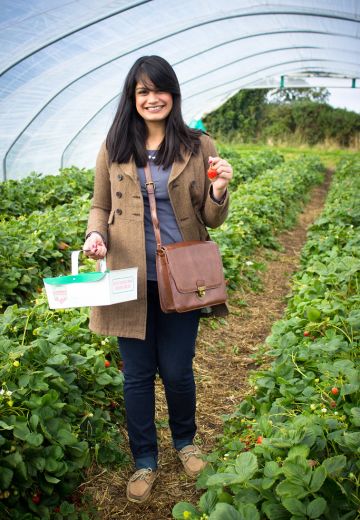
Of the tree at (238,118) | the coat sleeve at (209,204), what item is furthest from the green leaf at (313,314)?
the tree at (238,118)

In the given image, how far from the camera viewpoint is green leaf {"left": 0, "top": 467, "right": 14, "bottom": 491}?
1.85 m

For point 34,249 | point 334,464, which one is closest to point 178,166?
point 334,464

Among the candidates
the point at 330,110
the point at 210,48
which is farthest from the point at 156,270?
the point at 330,110

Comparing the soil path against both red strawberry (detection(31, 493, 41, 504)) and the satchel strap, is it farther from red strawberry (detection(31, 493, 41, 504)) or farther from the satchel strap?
the satchel strap

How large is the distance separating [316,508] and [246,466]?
24 cm

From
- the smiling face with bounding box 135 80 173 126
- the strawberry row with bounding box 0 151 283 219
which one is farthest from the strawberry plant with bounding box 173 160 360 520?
the strawberry row with bounding box 0 151 283 219

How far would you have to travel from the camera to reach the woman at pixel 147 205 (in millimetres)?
2070

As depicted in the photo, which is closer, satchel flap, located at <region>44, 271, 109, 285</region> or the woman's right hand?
satchel flap, located at <region>44, 271, 109, 285</region>

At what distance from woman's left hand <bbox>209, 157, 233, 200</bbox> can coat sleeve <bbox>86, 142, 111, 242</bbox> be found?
436mm

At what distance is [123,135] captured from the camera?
212 cm

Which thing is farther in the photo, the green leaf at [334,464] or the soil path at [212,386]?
the soil path at [212,386]

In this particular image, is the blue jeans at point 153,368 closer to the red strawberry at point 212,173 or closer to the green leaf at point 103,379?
the green leaf at point 103,379

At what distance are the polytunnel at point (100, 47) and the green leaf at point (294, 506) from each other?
5032 mm

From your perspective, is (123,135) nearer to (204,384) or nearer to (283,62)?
(204,384)
